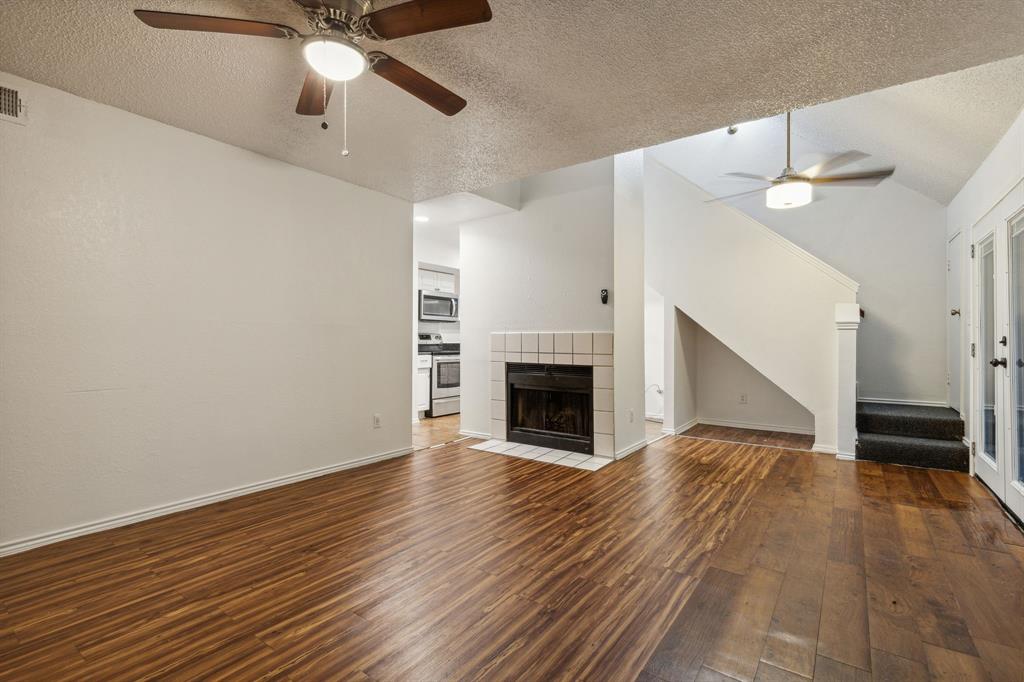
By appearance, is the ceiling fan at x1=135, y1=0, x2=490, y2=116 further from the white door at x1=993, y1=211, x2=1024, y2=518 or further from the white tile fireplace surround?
the white door at x1=993, y1=211, x2=1024, y2=518

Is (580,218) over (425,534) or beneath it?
over

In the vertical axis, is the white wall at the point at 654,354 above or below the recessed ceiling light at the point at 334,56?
below

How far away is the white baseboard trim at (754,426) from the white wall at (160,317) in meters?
4.56

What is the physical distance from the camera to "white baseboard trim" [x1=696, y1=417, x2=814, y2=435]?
18.1 ft

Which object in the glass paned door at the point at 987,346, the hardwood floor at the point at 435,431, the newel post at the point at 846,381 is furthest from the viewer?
the hardwood floor at the point at 435,431

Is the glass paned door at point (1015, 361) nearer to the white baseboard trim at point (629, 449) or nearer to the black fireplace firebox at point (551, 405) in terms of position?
the white baseboard trim at point (629, 449)

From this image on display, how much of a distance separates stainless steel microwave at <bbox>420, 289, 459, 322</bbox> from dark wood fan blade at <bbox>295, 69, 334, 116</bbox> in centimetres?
465

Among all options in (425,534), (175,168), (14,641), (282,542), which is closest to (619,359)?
(425,534)

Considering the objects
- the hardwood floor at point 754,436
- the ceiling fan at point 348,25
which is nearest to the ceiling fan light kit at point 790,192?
the hardwood floor at point 754,436

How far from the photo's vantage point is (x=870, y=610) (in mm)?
1843

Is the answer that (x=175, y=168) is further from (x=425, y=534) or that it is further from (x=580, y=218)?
(x=580, y=218)

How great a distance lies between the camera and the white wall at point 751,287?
15.0 feet

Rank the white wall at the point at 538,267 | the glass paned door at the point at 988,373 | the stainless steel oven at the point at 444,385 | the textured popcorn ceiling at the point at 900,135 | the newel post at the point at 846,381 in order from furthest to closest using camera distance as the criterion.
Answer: the stainless steel oven at the point at 444,385 < the white wall at the point at 538,267 < the newel post at the point at 846,381 < the glass paned door at the point at 988,373 < the textured popcorn ceiling at the point at 900,135

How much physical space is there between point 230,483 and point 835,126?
20.6 ft
